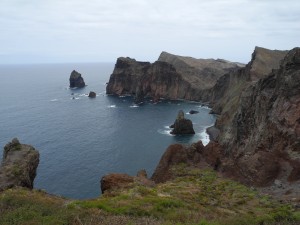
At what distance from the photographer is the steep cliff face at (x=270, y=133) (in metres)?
48.8

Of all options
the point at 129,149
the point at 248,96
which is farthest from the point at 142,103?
the point at 248,96

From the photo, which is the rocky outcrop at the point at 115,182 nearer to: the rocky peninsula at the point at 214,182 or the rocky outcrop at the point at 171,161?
the rocky peninsula at the point at 214,182

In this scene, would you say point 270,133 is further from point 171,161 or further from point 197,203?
point 197,203

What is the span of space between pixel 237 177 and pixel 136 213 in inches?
1224

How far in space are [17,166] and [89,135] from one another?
219 ft

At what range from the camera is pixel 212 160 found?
203 ft

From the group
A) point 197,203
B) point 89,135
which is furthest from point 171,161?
point 89,135

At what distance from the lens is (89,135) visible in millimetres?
111125

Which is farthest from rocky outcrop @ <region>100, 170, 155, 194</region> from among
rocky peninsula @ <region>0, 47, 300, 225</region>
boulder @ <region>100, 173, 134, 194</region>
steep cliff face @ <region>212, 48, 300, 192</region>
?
steep cliff face @ <region>212, 48, 300, 192</region>

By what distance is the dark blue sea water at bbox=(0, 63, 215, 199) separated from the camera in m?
77.4

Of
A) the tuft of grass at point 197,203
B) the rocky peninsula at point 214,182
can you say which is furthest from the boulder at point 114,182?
the tuft of grass at point 197,203

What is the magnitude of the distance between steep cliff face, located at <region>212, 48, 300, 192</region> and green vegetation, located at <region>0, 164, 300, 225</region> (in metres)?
4.72

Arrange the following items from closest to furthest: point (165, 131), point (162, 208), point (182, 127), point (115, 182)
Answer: point (162, 208) → point (115, 182) → point (182, 127) → point (165, 131)

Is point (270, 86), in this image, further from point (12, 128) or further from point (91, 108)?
point (91, 108)
